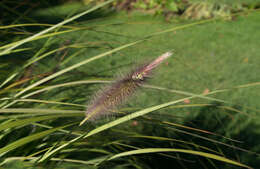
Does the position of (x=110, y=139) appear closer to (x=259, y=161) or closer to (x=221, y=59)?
(x=259, y=161)

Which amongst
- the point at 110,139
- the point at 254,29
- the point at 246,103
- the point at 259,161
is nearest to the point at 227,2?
the point at 254,29

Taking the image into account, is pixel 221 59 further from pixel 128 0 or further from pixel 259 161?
pixel 128 0

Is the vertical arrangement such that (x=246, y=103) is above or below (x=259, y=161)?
above

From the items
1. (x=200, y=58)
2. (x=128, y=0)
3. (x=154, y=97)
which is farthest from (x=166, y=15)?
(x=154, y=97)

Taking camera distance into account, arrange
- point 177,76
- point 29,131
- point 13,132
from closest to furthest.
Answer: point 13,132, point 29,131, point 177,76

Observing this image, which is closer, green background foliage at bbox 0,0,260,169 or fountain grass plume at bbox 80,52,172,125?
fountain grass plume at bbox 80,52,172,125

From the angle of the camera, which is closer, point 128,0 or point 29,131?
point 29,131

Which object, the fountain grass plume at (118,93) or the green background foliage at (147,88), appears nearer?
the fountain grass plume at (118,93)

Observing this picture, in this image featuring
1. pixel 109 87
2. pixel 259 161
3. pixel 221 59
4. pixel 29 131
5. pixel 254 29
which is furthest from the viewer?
pixel 254 29

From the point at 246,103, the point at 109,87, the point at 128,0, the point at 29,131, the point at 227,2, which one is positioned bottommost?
the point at 246,103

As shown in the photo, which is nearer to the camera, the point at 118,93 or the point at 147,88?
the point at 118,93
